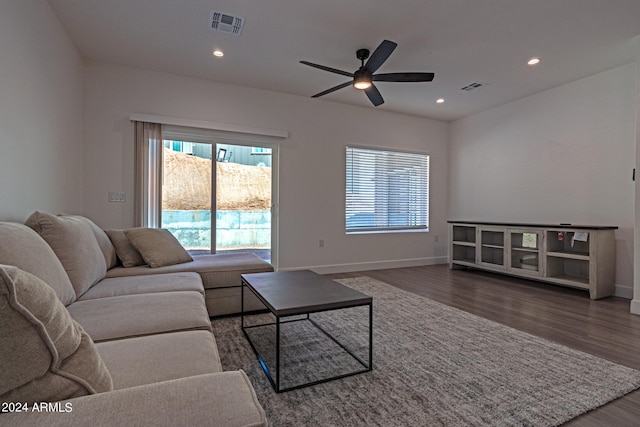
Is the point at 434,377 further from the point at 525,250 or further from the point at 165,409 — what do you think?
the point at 525,250

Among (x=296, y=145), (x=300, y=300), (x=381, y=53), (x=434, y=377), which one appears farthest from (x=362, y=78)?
(x=434, y=377)

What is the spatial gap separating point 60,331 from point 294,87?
4.28 metres

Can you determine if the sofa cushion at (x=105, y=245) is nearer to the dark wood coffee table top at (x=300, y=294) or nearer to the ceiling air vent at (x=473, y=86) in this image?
the dark wood coffee table top at (x=300, y=294)

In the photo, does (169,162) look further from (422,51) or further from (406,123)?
(406,123)

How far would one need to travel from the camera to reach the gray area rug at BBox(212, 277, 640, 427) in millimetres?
1535

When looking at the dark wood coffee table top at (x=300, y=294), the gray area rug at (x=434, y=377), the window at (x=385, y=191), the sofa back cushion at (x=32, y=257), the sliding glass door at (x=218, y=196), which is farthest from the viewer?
the window at (x=385, y=191)

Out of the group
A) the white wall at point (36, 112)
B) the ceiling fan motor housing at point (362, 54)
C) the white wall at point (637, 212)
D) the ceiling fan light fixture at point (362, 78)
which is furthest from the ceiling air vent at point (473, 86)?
the white wall at point (36, 112)

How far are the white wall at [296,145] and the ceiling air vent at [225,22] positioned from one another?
1344mm

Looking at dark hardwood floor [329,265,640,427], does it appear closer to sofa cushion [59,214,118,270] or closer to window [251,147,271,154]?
window [251,147,271,154]

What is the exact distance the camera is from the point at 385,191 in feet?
18.7

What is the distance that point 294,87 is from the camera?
4.48 m

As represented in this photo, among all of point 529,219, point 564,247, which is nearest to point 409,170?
point 529,219

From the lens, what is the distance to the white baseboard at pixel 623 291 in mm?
3674

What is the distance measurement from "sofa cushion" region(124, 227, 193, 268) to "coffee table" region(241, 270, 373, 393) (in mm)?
910
